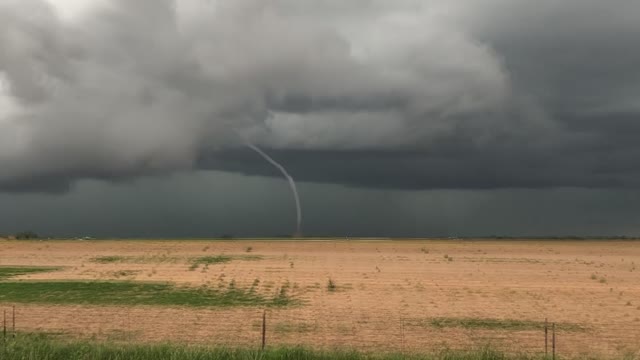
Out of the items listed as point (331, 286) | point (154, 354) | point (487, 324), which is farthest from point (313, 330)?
point (331, 286)

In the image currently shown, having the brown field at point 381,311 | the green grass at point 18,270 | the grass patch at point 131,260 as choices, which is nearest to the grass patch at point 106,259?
the grass patch at point 131,260

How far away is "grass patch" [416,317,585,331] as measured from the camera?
39812 mm

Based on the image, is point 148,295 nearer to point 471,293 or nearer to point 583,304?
point 471,293

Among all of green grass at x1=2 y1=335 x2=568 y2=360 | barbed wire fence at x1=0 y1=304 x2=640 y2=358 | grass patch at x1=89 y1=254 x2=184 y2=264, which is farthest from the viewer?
grass patch at x1=89 y1=254 x2=184 y2=264

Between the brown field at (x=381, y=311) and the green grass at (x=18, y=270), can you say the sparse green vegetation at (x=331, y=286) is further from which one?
the green grass at (x=18, y=270)

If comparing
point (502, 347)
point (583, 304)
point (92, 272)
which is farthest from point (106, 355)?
point (92, 272)

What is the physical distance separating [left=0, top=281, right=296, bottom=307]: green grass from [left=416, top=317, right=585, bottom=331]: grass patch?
12.3 metres

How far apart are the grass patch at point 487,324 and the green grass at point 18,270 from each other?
48.8 m

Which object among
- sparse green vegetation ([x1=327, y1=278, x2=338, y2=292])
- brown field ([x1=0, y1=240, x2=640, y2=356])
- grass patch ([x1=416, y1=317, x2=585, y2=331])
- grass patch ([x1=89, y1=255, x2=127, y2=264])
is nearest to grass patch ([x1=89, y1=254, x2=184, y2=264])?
grass patch ([x1=89, y1=255, x2=127, y2=264])

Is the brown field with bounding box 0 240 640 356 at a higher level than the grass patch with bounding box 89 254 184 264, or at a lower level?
lower

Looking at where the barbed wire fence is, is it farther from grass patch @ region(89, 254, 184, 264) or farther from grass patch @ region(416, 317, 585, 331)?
grass patch @ region(89, 254, 184, 264)

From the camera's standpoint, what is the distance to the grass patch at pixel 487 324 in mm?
39812

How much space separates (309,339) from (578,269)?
217ft

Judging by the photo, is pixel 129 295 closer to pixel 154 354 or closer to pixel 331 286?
pixel 331 286
